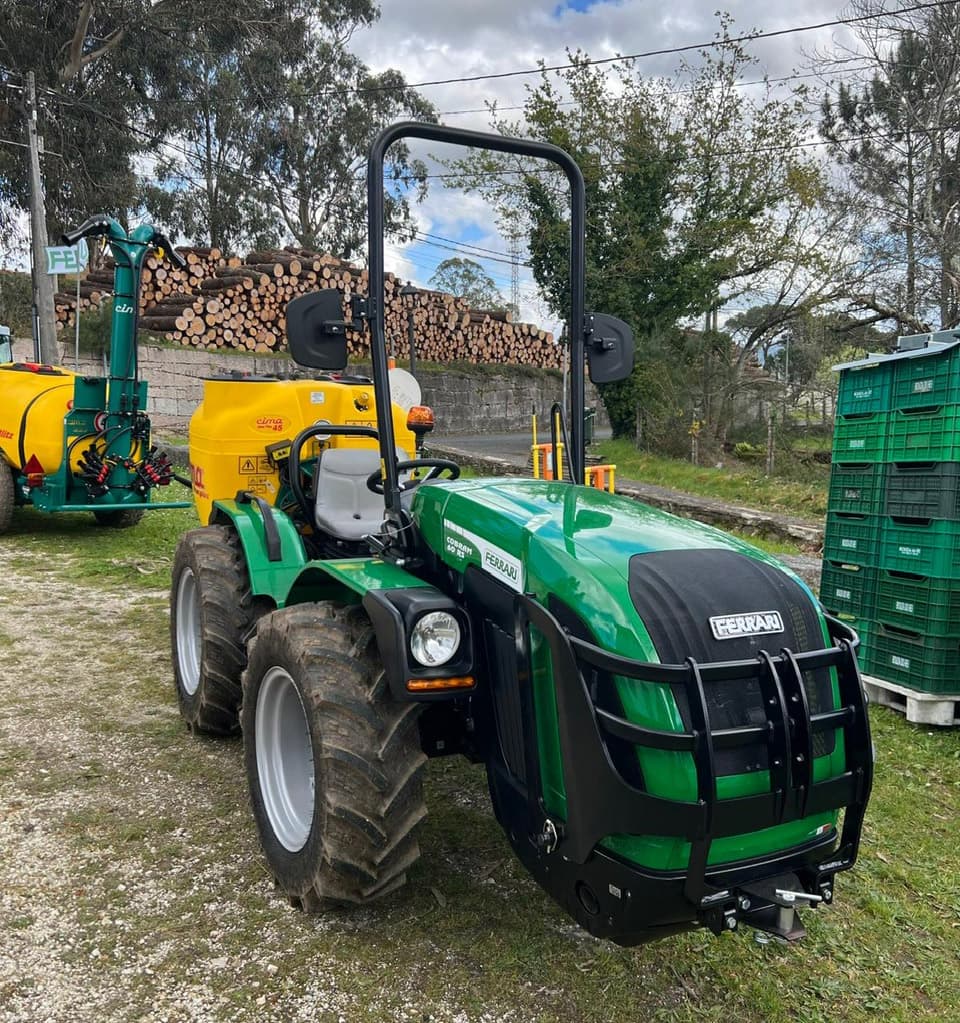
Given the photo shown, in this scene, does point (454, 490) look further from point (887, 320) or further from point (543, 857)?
point (887, 320)

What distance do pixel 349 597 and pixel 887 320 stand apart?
1541cm

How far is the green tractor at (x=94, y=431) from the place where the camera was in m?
7.32

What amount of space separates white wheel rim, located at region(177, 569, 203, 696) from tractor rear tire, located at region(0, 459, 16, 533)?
474 cm

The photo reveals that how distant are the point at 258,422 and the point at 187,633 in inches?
47.3

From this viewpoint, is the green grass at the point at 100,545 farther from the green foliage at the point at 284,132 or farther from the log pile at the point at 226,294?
the green foliage at the point at 284,132

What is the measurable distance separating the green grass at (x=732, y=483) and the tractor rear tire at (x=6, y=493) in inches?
322

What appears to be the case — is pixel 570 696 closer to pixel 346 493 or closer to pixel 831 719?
pixel 831 719

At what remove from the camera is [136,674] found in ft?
15.0

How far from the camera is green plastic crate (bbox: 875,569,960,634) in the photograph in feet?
13.2

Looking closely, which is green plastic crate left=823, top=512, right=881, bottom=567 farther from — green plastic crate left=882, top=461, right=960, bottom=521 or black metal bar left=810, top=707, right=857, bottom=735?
black metal bar left=810, top=707, right=857, bottom=735

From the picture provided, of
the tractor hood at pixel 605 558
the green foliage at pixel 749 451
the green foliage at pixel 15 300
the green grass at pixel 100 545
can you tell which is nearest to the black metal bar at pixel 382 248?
the tractor hood at pixel 605 558

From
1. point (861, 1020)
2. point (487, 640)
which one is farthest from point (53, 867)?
point (861, 1020)

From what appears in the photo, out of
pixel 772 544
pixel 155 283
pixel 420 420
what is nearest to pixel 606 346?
pixel 420 420

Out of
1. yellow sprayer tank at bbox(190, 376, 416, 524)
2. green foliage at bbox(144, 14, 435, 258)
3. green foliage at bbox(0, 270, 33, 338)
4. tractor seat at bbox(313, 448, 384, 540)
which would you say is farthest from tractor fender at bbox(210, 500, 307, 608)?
green foliage at bbox(144, 14, 435, 258)
